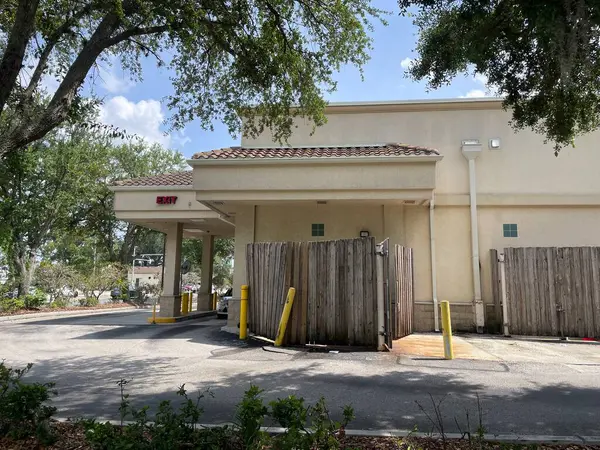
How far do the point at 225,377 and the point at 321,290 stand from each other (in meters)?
3.30

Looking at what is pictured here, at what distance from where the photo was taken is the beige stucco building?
39.2ft

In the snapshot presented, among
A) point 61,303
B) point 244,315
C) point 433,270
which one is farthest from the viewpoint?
point 61,303

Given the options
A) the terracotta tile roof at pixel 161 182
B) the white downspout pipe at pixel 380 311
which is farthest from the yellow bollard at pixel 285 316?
the terracotta tile roof at pixel 161 182

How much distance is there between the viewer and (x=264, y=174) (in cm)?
1197

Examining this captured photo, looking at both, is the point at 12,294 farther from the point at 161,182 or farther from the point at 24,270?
the point at 161,182

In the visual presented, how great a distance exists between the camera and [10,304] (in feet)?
64.0

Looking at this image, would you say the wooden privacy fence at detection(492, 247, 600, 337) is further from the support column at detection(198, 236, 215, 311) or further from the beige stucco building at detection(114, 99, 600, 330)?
the support column at detection(198, 236, 215, 311)

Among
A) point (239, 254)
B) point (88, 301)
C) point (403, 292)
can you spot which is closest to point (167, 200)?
point (239, 254)

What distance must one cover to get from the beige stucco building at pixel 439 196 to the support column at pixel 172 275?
172 inches

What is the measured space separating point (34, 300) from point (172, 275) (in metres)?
9.04

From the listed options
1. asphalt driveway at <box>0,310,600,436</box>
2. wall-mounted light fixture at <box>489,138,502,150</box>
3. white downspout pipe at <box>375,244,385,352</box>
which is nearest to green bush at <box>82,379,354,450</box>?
asphalt driveway at <box>0,310,600,436</box>

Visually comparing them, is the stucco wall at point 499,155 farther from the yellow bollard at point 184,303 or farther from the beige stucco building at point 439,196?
the yellow bollard at point 184,303

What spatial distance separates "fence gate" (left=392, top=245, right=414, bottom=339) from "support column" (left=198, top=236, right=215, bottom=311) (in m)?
11.6

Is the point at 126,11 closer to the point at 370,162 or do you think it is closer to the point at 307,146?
the point at 370,162
